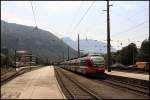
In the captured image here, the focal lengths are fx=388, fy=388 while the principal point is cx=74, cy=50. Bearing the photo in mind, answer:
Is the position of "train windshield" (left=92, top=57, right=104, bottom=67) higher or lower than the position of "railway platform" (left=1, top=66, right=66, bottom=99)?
higher

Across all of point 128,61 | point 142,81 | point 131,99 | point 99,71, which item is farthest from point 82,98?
point 128,61

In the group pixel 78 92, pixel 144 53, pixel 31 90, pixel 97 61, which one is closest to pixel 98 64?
pixel 97 61

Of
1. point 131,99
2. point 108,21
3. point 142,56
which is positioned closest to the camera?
point 131,99

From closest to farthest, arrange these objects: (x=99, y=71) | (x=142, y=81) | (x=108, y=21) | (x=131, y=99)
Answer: (x=131, y=99)
(x=142, y=81)
(x=99, y=71)
(x=108, y=21)

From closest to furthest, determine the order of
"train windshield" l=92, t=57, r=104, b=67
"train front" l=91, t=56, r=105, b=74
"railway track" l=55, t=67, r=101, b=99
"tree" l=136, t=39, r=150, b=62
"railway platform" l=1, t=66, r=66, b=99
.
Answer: "railway track" l=55, t=67, r=101, b=99, "railway platform" l=1, t=66, r=66, b=99, "train front" l=91, t=56, r=105, b=74, "train windshield" l=92, t=57, r=104, b=67, "tree" l=136, t=39, r=150, b=62

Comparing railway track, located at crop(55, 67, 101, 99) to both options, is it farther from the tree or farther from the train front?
the tree

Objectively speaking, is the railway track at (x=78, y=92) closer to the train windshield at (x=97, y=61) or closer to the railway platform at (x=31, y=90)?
the railway platform at (x=31, y=90)

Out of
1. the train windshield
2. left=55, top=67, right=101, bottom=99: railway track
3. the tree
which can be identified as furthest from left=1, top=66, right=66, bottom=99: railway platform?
the tree

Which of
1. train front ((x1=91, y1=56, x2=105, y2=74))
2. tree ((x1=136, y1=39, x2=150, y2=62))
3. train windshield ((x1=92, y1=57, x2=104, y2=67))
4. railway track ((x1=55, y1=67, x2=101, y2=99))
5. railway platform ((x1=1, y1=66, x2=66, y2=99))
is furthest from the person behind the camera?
tree ((x1=136, y1=39, x2=150, y2=62))

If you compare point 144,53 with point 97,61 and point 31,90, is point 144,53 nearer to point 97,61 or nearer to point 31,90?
point 97,61

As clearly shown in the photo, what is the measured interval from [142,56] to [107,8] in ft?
237

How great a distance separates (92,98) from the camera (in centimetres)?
2194

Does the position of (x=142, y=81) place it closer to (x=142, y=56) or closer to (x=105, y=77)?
(x=105, y=77)


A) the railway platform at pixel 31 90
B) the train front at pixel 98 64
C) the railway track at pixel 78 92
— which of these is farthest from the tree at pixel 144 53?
the railway track at pixel 78 92
